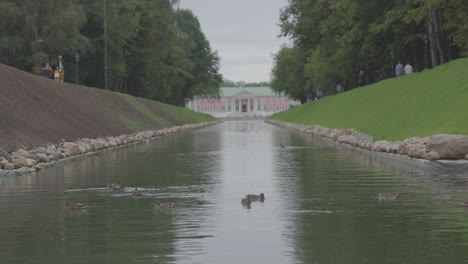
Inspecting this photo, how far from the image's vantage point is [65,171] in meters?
25.4

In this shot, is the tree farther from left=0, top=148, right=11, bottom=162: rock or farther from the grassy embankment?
left=0, top=148, right=11, bottom=162: rock

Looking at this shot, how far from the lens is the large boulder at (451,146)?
2355cm

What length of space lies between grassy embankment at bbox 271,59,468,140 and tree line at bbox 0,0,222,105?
31.2 m

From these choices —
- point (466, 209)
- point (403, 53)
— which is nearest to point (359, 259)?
point (466, 209)

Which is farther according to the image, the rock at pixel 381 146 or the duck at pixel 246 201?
the rock at pixel 381 146

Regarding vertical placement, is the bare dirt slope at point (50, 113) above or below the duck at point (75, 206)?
above

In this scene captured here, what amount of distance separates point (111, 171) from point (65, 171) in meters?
1.31

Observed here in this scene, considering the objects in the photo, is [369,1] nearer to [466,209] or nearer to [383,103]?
[383,103]

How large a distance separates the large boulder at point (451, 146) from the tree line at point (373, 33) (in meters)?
20.7

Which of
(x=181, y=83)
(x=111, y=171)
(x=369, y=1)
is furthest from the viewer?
(x=181, y=83)

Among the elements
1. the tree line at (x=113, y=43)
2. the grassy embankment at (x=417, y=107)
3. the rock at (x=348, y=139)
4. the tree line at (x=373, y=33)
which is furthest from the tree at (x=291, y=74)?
the rock at (x=348, y=139)

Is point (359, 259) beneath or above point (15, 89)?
beneath

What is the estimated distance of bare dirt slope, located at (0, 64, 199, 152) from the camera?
32625mm

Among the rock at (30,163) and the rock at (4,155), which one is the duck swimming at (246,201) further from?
the rock at (4,155)
